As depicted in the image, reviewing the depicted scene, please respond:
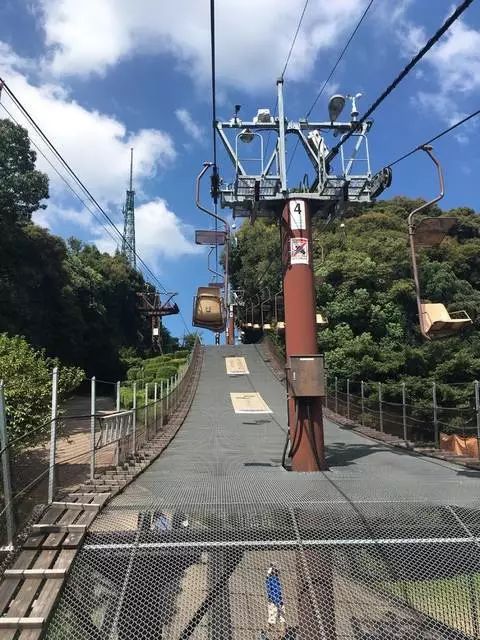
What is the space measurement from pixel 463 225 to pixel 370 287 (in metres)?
20.4

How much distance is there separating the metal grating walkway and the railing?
2.19 feet

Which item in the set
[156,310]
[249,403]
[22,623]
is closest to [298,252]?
[22,623]

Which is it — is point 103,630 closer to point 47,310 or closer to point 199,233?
point 47,310

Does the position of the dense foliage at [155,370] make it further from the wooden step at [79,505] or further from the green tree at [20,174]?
the wooden step at [79,505]

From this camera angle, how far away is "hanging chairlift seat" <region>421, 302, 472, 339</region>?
23.2 ft

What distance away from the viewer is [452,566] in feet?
Result: 12.5

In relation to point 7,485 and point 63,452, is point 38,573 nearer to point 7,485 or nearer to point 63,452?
point 7,485

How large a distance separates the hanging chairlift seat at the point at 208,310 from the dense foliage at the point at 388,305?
5969mm

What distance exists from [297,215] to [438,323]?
113 inches

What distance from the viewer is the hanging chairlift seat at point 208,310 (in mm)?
25969

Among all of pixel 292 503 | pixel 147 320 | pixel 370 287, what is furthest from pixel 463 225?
pixel 292 503

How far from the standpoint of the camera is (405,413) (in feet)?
46.1

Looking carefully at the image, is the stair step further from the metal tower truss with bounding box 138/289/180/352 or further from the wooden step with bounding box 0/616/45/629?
the metal tower truss with bounding box 138/289/180/352

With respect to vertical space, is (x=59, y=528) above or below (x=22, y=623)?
above
